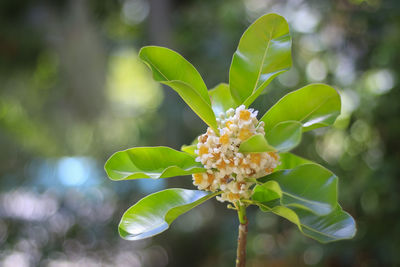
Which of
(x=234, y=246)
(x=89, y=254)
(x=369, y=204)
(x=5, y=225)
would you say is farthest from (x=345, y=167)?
(x=5, y=225)

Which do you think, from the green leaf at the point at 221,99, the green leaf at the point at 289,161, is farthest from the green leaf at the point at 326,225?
the green leaf at the point at 221,99

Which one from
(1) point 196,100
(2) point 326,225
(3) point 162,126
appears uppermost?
(3) point 162,126

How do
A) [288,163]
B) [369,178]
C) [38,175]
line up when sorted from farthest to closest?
[38,175] → [369,178] → [288,163]

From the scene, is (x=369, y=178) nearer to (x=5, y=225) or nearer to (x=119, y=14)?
(x=5, y=225)

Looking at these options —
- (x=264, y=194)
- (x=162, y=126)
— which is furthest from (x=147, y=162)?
(x=162, y=126)

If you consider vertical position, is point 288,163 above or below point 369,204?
below

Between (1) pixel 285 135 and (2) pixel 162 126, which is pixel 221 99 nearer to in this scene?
(1) pixel 285 135

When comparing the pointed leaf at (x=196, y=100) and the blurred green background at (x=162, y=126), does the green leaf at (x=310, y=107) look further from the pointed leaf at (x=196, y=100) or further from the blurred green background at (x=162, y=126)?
the blurred green background at (x=162, y=126)
